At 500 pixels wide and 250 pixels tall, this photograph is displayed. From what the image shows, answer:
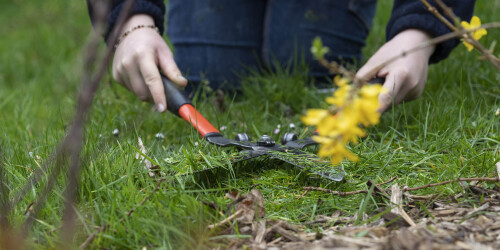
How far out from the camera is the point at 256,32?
3.30 metres

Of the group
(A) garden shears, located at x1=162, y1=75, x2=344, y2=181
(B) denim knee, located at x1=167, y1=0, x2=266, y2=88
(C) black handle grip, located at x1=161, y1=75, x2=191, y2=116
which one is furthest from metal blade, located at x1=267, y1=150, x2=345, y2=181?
(B) denim knee, located at x1=167, y1=0, x2=266, y2=88

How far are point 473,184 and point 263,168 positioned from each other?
0.67m

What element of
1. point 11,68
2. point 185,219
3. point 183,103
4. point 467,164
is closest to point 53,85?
point 11,68

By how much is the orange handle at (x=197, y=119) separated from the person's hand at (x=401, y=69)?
23.6 inches

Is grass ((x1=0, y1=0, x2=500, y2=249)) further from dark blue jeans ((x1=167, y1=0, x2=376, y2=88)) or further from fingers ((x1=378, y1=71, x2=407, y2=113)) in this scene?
dark blue jeans ((x1=167, y1=0, x2=376, y2=88))

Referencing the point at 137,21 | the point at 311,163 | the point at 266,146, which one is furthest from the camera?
the point at 137,21

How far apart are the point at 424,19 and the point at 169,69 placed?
1.08 metres

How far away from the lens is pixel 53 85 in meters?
3.66

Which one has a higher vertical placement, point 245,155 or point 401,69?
point 401,69

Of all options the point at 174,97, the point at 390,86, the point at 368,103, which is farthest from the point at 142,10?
the point at 368,103

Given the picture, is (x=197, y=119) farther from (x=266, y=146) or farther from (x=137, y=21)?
(x=137, y=21)

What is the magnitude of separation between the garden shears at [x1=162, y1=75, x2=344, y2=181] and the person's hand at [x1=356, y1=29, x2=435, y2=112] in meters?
0.39

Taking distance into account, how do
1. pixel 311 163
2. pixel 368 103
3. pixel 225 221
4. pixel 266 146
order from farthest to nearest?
pixel 266 146, pixel 311 163, pixel 225 221, pixel 368 103

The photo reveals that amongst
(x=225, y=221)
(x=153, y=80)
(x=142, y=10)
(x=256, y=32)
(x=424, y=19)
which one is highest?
(x=424, y=19)
